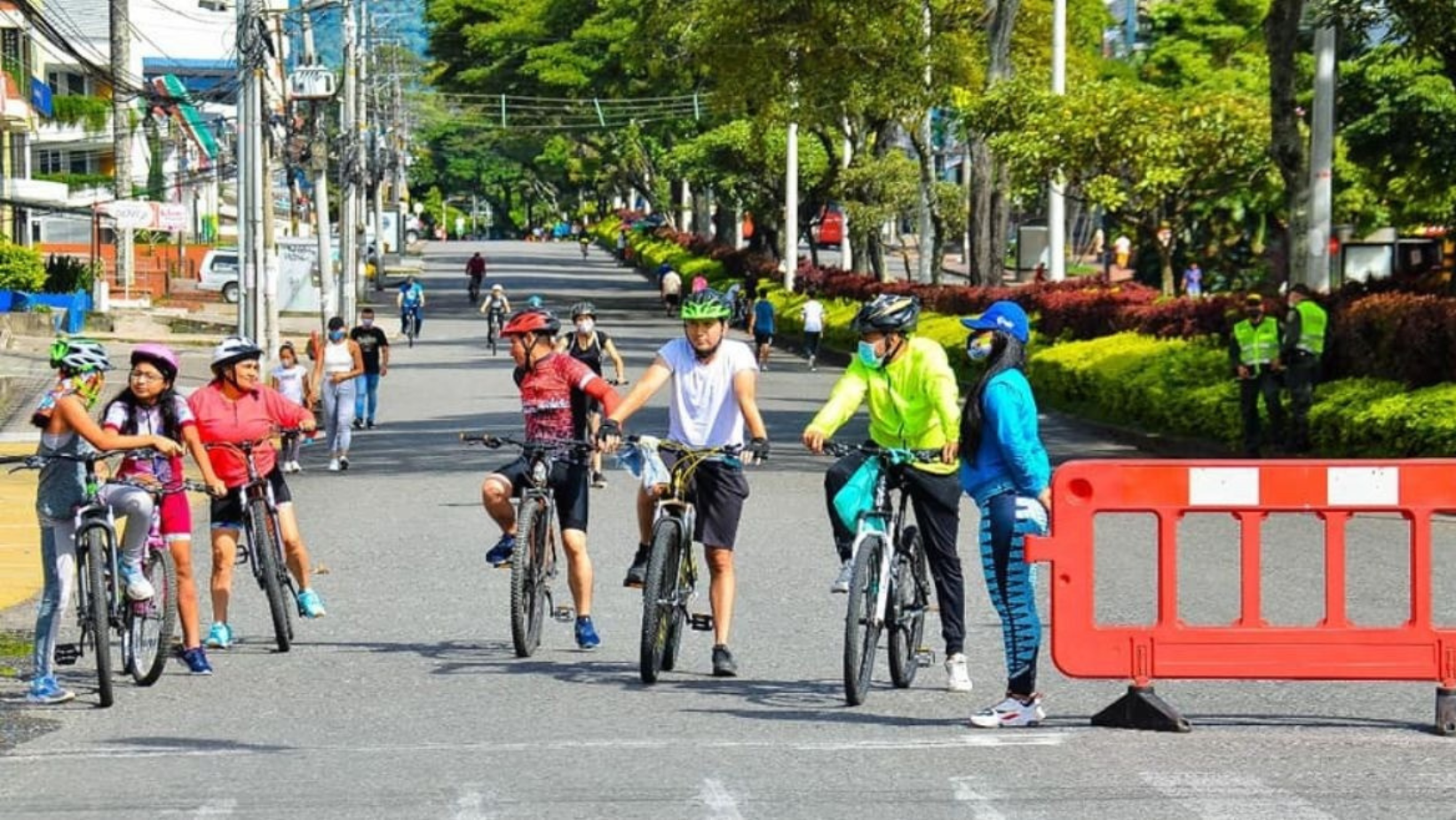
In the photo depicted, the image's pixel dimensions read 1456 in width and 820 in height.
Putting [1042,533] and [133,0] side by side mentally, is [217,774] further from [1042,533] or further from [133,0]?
[133,0]

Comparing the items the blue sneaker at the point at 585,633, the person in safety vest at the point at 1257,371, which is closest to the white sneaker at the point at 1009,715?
the blue sneaker at the point at 585,633

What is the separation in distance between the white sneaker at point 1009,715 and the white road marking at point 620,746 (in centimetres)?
10

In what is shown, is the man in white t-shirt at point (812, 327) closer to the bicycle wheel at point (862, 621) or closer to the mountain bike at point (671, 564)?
the mountain bike at point (671, 564)

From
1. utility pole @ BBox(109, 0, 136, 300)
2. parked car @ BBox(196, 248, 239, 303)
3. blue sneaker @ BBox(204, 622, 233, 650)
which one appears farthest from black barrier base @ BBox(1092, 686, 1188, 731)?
parked car @ BBox(196, 248, 239, 303)

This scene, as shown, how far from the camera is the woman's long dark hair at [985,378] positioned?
35.3ft

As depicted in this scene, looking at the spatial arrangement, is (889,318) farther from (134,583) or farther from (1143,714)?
(134,583)

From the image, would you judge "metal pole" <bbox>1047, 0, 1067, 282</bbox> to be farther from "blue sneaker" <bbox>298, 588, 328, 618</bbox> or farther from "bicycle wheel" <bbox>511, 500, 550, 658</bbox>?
"bicycle wheel" <bbox>511, 500, 550, 658</bbox>

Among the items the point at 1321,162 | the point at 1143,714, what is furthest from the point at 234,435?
the point at 1321,162

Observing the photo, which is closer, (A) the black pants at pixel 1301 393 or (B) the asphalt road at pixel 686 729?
(B) the asphalt road at pixel 686 729

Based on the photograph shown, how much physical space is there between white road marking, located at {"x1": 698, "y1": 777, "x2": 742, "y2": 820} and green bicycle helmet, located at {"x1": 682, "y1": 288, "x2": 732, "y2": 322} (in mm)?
3314

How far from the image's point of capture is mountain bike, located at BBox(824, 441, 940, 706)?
11.0 meters

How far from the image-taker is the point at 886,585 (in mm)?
11172

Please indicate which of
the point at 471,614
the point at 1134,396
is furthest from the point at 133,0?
the point at 471,614

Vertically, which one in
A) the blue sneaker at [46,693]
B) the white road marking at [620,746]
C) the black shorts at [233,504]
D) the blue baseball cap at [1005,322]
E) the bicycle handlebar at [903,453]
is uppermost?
the blue baseball cap at [1005,322]
